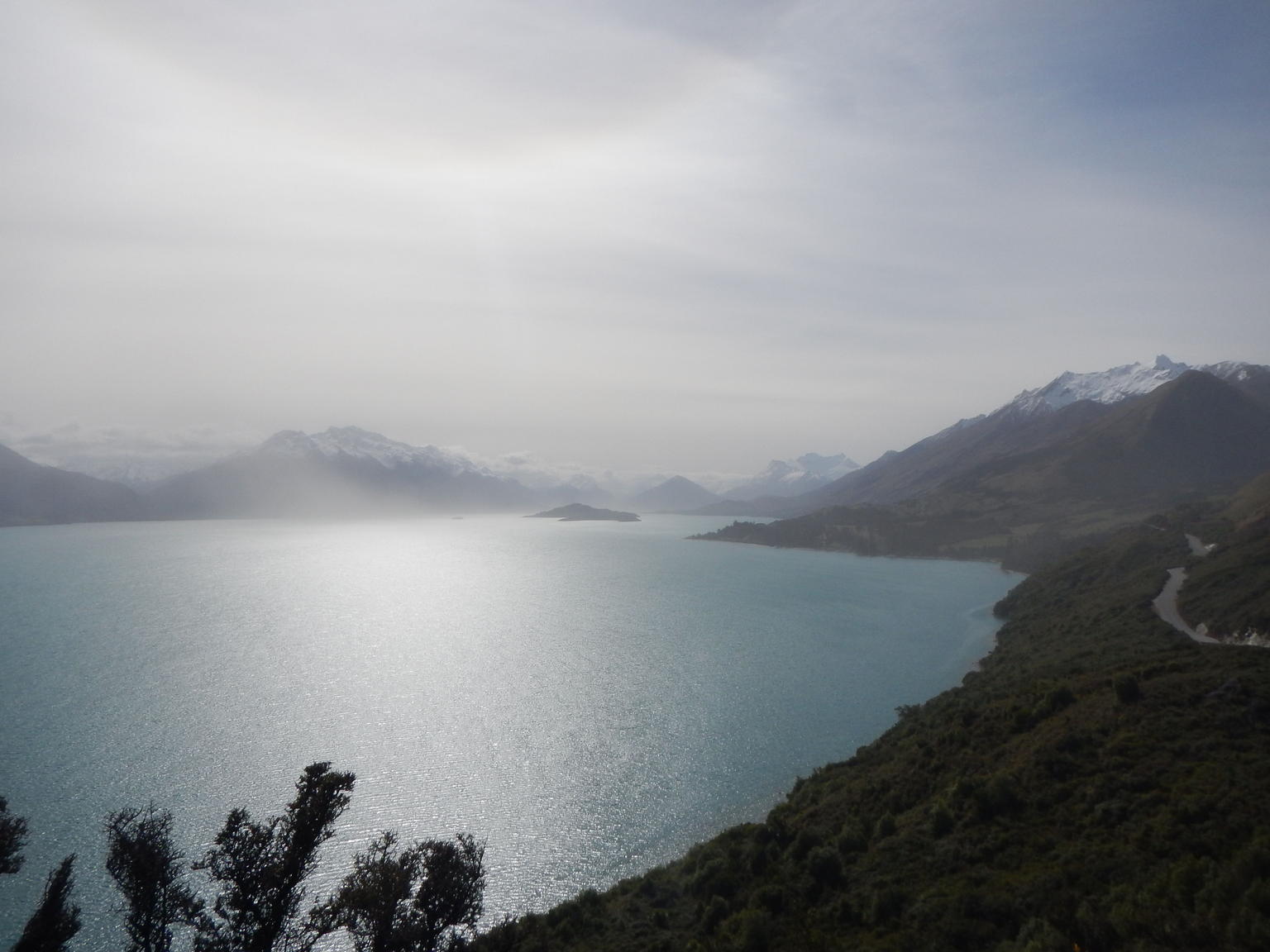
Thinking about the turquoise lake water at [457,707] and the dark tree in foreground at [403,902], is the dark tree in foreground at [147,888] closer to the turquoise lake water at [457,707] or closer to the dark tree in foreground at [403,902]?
the dark tree in foreground at [403,902]

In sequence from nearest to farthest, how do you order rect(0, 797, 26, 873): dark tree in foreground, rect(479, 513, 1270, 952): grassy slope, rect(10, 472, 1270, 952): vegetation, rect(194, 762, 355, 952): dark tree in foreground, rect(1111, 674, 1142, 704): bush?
rect(479, 513, 1270, 952): grassy slope → rect(10, 472, 1270, 952): vegetation → rect(0, 797, 26, 873): dark tree in foreground → rect(194, 762, 355, 952): dark tree in foreground → rect(1111, 674, 1142, 704): bush

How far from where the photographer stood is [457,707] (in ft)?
179

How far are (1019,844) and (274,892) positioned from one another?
80.4 ft

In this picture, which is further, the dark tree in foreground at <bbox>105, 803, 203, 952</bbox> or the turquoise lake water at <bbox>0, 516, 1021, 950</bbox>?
the turquoise lake water at <bbox>0, 516, 1021, 950</bbox>

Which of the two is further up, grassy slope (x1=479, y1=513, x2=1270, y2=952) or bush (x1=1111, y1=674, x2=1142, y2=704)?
bush (x1=1111, y1=674, x2=1142, y2=704)

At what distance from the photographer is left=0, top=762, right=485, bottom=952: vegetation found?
19391 mm

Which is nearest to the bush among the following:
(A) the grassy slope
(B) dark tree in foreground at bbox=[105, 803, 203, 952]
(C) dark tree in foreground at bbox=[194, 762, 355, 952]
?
(A) the grassy slope

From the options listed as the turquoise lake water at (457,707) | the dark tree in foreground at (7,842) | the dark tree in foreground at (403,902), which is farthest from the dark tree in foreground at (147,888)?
the turquoise lake water at (457,707)

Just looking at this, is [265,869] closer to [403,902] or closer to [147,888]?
[147,888]

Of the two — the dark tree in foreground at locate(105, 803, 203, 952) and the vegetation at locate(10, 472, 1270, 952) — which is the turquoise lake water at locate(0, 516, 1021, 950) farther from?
the dark tree in foreground at locate(105, 803, 203, 952)

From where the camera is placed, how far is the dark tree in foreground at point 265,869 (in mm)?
19547

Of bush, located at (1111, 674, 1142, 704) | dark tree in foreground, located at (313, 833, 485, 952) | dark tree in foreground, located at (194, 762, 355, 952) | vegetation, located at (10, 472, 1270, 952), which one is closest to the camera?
vegetation, located at (10, 472, 1270, 952)

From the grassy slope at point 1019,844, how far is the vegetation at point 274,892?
446 cm

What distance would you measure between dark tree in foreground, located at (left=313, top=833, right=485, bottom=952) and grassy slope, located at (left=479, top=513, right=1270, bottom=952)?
3781mm
